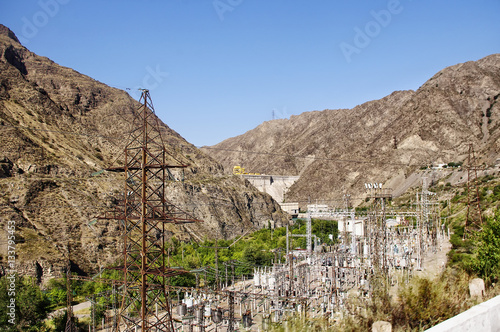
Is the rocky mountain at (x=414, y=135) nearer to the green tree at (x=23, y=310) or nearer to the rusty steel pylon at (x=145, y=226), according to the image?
the green tree at (x=23, y=310)

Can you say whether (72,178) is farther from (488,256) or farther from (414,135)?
(414,135)

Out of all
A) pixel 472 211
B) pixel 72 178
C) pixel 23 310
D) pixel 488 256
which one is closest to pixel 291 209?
pixel 472 211

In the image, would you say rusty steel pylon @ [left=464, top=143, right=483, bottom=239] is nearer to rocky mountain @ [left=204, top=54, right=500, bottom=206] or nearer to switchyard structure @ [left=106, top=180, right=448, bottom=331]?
switchyard structure @ [left=106, top=180, right=448, bottom=331]

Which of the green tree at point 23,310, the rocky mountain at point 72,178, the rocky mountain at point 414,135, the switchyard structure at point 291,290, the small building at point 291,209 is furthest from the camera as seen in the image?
the rocky mountain at point 414,135

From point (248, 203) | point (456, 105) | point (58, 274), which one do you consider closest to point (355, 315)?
point (58, 274)

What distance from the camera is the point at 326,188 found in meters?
112

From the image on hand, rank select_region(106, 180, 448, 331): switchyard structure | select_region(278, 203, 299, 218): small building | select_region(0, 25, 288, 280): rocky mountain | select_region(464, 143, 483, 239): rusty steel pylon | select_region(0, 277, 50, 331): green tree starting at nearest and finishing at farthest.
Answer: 1. select_region(106, 180, 448, 331): switchyard structure
2. select_region(0, 277, 50, 331): green tree
3. select_region(464, 143, 483, 239): rusty steel pylon
4. select_region(0, 25, 288, 280): rocky mountain
5. select_region(278, 203, 299, 218): small building

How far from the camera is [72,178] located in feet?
161

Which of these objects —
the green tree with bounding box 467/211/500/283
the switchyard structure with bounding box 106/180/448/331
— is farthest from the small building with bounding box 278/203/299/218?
the green tree with bounding box 467/211/500/283

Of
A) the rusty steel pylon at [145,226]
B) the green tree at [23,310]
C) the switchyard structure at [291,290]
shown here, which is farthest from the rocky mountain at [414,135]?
the rusty steel pylon at [145,226]

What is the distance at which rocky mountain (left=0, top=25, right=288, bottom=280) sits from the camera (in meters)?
38.0

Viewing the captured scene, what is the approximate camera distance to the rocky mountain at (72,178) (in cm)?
3797

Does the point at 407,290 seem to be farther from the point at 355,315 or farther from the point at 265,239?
the point at 265,239

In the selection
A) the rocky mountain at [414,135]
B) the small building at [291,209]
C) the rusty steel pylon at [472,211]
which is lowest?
the small building at [291,209]
